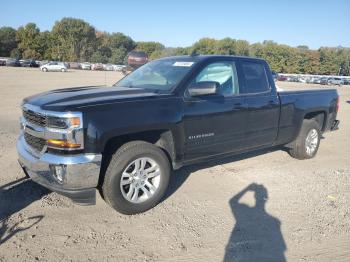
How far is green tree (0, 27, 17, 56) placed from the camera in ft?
304

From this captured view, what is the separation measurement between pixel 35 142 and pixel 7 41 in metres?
102

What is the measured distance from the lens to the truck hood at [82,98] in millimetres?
3734

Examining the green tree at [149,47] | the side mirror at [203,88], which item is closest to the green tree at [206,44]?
the green tree at [149,47]

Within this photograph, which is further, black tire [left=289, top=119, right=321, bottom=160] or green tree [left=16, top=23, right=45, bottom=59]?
green tree [left=16, top=23, right=45, bottom=59]

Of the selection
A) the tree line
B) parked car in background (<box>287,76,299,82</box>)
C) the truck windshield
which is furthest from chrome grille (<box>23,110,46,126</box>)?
the tree line

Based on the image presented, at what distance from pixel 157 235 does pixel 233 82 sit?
105 inches

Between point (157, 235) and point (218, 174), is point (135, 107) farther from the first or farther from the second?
point (218, 174)

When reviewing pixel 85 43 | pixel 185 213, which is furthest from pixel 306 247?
pixel 85 43

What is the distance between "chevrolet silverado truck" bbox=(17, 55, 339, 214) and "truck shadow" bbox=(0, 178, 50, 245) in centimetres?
49

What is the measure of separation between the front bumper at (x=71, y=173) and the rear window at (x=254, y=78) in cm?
277

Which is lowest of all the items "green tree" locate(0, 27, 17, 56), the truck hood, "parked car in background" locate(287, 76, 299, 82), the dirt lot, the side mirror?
"parked car in background" locate(287, 76, 299, 82)

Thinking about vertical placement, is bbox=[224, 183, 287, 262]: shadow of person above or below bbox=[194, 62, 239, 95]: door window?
below

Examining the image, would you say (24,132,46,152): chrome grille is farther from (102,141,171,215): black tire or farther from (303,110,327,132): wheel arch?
(303,110,327,132): wheel arch

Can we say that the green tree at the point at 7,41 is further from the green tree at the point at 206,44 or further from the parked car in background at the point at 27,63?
the green tree at the point at 206,44
